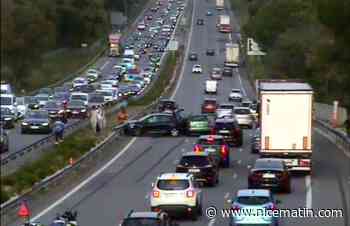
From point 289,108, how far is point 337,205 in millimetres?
8953

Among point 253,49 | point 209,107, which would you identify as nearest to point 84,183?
point 209,107

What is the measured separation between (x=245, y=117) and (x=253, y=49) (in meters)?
52.9

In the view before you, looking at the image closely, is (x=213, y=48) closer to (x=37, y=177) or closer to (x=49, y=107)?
(x=49, y=107)

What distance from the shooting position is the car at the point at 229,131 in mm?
61375

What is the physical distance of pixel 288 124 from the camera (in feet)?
159

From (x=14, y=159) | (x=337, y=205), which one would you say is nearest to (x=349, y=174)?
(x=337, y=205)

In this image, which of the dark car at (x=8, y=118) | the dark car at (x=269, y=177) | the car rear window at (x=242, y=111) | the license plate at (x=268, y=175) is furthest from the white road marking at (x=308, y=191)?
the car rear window at (x=242, y=111)

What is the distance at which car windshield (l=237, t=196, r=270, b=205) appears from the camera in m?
32.0

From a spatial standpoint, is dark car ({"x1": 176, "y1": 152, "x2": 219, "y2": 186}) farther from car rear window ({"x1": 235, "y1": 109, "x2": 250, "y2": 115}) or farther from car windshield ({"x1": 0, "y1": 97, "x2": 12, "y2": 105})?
car rear window ({"x1": 235, "y1": 109, "x2": 250, "y2": 115})

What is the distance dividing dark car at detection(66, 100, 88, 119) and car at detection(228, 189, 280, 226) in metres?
43.2

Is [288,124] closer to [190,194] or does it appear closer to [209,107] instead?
[190,194]

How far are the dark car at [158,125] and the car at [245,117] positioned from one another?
276 inches

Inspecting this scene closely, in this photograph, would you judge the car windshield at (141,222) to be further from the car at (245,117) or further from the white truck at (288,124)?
the car at (245,117)

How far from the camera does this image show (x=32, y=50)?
6756 cm
